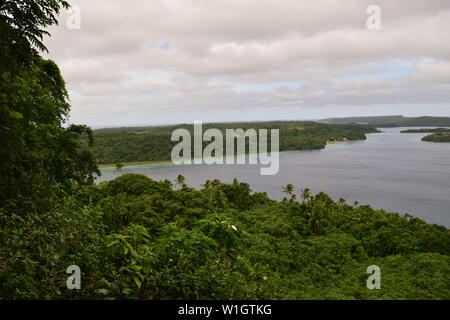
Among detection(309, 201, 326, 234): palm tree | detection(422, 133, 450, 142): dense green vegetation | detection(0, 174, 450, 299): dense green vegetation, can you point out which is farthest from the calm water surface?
detection(422, 133, 450, 142): dense green vegetation

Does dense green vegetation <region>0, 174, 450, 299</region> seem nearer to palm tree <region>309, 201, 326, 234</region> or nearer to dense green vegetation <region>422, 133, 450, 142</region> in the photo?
palm tree <region>309, 201, 326, 234</region>
